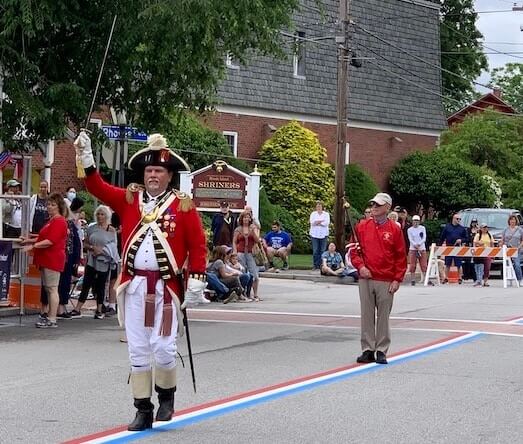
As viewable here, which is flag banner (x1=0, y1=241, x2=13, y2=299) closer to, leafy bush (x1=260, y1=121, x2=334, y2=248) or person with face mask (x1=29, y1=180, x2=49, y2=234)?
person with face mask (x1=29, y1=180, x2=49, y2=234)

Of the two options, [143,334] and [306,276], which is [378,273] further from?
[306,276]

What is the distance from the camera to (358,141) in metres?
45.7

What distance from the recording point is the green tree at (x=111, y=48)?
1541cm

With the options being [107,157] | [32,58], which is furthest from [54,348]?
[107,157]

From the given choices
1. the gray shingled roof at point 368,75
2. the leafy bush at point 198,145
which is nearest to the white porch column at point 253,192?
the leafy bush at point 198,145

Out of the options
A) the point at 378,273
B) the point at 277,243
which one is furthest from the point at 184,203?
the point at 277,243

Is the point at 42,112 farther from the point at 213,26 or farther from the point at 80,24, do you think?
the point at 213,26

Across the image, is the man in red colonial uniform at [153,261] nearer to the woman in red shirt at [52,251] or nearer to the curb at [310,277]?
the woman in red shirt at [52,251]

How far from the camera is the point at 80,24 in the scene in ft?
53.5

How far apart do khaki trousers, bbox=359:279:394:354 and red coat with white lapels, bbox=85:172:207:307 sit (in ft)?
13.8

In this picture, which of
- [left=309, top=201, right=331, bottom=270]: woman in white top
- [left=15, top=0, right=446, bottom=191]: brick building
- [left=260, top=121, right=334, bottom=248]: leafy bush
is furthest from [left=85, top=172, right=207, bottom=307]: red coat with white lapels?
[left=260, top=121, right=334, bottom=248]: leafy bush

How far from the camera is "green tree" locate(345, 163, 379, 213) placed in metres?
42.5

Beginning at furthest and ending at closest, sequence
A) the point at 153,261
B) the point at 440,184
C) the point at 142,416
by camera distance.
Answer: the point at 440,184, the point at 153,261, the point at 142,416

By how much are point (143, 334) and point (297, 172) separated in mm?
30778
